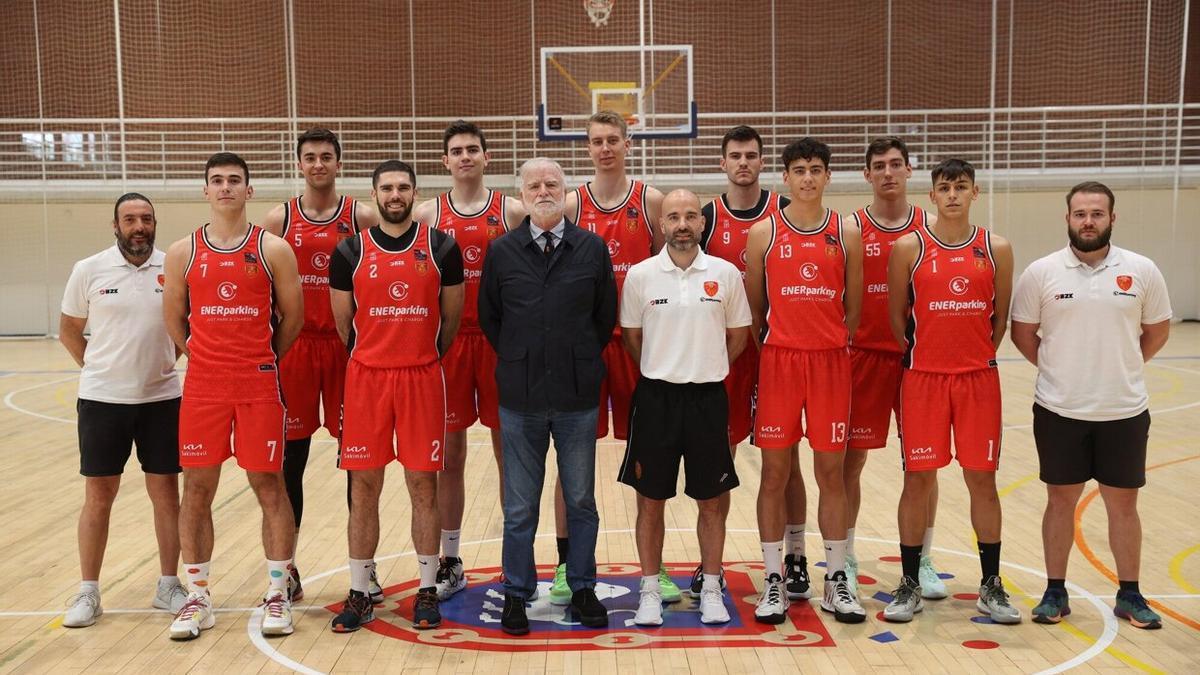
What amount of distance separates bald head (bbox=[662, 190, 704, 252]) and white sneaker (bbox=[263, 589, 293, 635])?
247 cm

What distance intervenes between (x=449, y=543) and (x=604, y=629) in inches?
42.8

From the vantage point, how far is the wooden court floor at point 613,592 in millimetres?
4477

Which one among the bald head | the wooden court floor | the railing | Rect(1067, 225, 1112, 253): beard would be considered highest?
the railing

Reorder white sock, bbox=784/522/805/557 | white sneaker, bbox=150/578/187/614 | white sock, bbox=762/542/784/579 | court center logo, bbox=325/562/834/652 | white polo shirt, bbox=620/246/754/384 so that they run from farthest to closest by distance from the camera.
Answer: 1. white sock, bbox=784/522/805/557
2. white sneaker, bbox=150/578/187/614
3. white sock, bbox=762/542/784/579
4. white polo shirt, bbox=620/246/754/384
5. court center logo, bbox=325/562/834/652

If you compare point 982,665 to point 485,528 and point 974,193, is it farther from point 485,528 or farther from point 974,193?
point 485,528

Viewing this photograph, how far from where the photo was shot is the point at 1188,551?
19.8 ft

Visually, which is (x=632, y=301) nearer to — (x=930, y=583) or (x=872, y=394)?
(x=872, y=394)

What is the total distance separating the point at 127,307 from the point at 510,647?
8.11 feet

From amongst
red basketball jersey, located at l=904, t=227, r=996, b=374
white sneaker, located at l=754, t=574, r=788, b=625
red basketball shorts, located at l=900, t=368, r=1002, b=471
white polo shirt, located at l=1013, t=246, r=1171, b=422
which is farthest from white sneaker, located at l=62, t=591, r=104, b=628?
white polo shirt, located at l=1013, t=246, r=1171, b=422

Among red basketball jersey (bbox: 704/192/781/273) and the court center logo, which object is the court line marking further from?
red basketball jersey (bbox: 704/192/781/273)

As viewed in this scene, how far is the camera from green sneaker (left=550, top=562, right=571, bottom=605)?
528 centimetres

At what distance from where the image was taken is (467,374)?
5438 millimetres

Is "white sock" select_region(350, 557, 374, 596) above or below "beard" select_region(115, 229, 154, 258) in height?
below

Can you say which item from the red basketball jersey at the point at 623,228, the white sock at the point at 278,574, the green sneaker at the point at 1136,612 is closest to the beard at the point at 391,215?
the red basketball jersey at the point at 623,228
